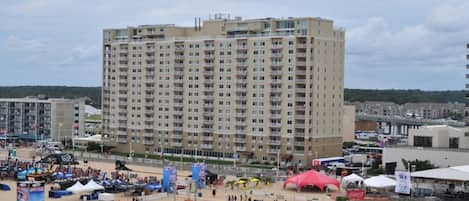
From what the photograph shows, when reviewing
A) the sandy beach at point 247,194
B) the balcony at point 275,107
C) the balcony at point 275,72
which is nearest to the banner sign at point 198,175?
the sandy beach at point 247,194

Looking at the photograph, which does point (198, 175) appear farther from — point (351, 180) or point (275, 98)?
point (275, 98)

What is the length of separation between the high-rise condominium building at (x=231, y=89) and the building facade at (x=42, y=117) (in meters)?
25.1

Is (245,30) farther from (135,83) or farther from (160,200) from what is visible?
(160,200)

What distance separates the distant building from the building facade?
69.1 meters

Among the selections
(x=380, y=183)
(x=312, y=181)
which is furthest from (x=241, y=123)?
(x=380, y=183)

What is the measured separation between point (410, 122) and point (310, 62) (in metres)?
102

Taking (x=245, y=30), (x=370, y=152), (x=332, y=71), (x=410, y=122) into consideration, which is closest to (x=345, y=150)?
(x=370, y=152)

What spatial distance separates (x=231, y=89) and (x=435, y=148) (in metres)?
31.1

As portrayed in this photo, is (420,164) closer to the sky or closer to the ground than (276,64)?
Result: closer to the ground

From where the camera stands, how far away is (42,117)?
139250 mm

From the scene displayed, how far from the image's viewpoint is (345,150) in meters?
114

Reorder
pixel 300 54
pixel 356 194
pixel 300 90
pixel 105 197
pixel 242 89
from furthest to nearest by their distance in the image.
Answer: pixel 242 89, pixel 300 90, pixel 300 54, pixel 356 194, pixel 105 197

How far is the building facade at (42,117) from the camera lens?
453 ft

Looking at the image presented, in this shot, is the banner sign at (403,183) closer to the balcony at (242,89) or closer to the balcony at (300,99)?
the balcony at (300,99)
